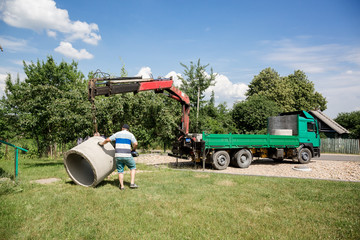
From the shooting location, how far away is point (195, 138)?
443 inches

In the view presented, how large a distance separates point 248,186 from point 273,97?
3155 centimetres

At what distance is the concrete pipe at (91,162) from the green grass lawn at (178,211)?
34cm

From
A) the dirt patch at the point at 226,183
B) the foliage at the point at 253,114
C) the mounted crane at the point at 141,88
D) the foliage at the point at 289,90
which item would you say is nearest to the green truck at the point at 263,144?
the mounted crane at the point at 141,88

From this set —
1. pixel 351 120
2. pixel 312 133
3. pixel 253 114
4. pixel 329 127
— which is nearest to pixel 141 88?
pixel 312 133

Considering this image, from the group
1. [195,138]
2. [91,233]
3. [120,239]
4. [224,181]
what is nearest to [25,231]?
[91,233]

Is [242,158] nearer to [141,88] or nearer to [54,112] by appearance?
[141,88]

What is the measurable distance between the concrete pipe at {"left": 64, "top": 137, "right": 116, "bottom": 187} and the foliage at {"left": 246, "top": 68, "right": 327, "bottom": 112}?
30.6 meters

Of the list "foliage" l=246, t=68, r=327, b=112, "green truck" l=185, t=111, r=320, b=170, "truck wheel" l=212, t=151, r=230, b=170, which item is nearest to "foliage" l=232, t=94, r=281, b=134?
"foliage" l=246, t=68, r=327, b=112

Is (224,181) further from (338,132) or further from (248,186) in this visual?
(338,132)

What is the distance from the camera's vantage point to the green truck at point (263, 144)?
36.0ft

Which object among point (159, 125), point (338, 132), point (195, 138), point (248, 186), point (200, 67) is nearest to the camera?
point (248, 186)

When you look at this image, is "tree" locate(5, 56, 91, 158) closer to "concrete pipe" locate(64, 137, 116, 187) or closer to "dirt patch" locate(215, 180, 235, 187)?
"concrete pipe" locate(64, 137, 116, 187)

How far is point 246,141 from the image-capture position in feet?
38.5

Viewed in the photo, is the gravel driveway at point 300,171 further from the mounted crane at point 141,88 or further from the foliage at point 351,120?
the foliage at point 351,120
